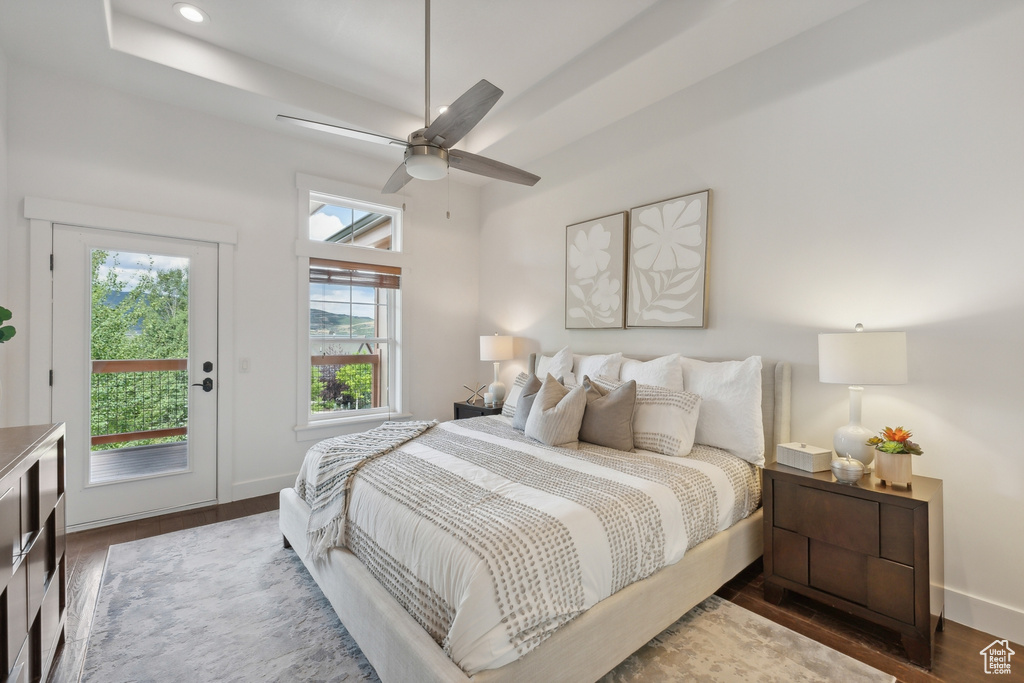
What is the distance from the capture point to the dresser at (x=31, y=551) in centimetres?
118

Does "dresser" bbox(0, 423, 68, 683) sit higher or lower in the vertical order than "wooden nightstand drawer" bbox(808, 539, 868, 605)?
higher

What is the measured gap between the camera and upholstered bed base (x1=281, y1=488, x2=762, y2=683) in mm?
1342

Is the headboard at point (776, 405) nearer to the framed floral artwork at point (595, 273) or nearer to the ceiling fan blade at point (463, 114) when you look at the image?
the framed floral artwork at point (595, 273)

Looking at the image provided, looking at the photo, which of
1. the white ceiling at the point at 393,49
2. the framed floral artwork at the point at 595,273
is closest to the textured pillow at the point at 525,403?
the framed floral artwork at the point at 595,273

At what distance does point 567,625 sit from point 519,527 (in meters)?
0.35

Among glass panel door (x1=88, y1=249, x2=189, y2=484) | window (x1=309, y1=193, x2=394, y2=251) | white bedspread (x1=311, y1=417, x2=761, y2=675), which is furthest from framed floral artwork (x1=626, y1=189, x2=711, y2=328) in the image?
glass panel door (x1=88, y1=249, x2=189, y2=484)

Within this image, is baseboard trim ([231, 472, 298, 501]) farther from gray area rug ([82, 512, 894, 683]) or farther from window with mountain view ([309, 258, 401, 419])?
gray area rug ([82, 512, 894, 683])

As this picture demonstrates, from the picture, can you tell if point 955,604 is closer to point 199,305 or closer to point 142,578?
point 142,578

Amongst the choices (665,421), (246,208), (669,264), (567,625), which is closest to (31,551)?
(567,625)

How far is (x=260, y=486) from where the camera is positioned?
12.0 feet

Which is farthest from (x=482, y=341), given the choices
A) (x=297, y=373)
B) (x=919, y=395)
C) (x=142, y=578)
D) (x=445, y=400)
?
(x=919, y=395)

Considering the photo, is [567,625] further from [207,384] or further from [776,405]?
[207,384]

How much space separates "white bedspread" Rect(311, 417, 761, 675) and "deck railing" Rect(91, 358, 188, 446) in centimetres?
208

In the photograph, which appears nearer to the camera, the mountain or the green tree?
the green tree
